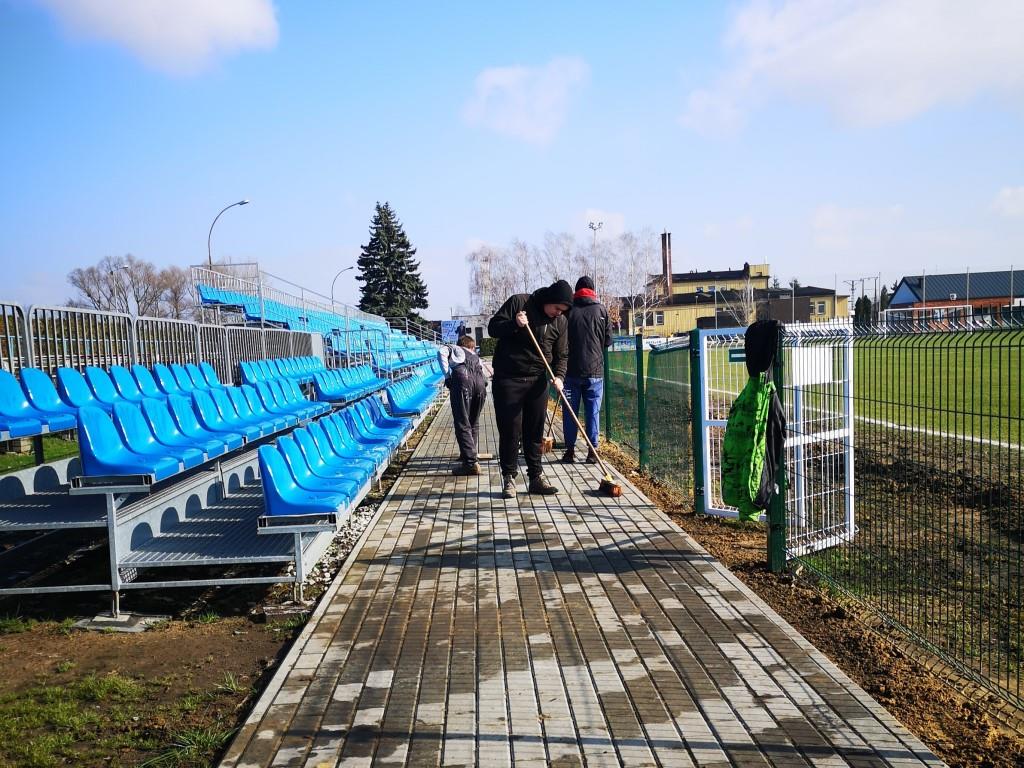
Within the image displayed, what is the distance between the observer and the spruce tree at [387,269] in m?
69.8

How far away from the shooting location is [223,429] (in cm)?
710

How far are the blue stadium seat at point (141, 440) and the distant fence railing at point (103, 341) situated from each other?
83.3 inches

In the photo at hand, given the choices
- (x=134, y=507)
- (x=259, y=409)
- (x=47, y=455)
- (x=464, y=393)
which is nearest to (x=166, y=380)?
(x=259, y=409)

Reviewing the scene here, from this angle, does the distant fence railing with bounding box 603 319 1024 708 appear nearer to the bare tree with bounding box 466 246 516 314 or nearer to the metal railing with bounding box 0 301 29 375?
the metal railing with bounding box 0 301 29 375

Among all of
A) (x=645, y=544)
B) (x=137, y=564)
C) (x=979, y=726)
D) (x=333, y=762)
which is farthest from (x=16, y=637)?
(x=979, y=726)

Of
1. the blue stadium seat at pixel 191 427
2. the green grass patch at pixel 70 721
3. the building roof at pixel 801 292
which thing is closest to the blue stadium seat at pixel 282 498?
the green grass patch at pixel 70 721

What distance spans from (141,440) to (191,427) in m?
1.06

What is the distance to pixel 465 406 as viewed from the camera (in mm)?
9359

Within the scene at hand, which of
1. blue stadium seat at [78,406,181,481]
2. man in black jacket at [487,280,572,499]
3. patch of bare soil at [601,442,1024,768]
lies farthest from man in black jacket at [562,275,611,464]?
blue stadium seat at [78,406,181,481]

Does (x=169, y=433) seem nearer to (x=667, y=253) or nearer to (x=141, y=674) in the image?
(x=141, y=674)

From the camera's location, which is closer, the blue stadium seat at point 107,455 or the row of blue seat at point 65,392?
the blue stadium seat at point 107,455

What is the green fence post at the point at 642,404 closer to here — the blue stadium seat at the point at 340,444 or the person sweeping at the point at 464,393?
the person sweeping at the point at 464,393

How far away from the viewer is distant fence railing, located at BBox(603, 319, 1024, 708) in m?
3.54

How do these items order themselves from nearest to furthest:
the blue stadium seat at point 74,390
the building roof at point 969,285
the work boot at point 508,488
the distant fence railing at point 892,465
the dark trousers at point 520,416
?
the distant fence railing at point 892,465
the blue stadium seat at point 74,390
the dark trousers at point 520,416
the work boot at point 508,488
the building roof at point 969,285
